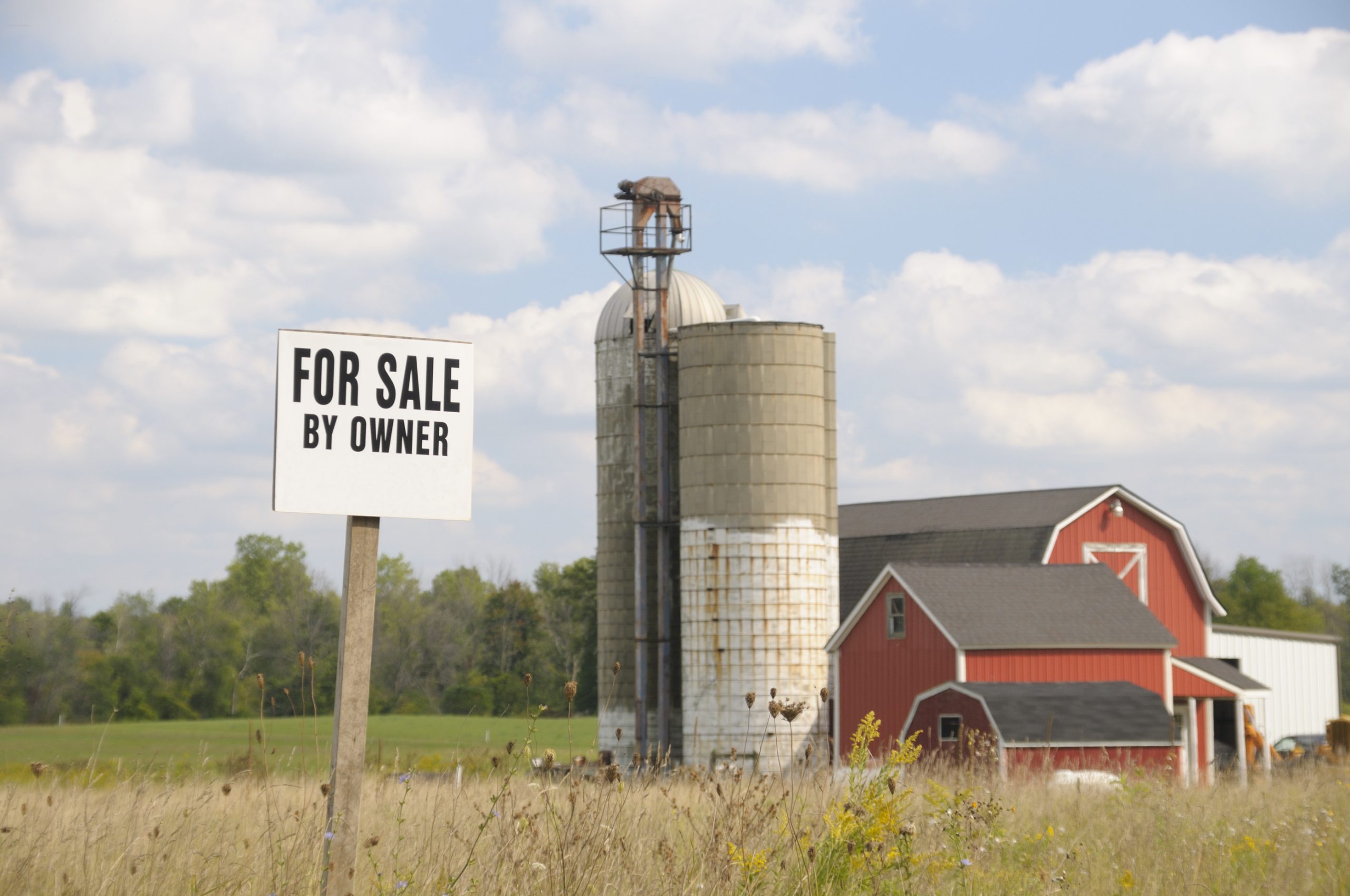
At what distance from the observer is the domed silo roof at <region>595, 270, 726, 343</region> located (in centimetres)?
3931

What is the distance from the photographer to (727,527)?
110 feet

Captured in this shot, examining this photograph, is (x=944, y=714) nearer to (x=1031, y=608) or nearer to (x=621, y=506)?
(x=1031, y=608)

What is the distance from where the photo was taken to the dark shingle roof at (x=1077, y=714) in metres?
26.0

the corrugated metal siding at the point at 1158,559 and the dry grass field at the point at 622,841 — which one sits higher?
the corrugated metal siding at the point at 1158,559

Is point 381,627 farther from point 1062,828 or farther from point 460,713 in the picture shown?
point 1062,828

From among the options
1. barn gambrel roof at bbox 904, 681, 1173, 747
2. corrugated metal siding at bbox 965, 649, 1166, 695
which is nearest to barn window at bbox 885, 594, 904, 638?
corrugated metal siding at bbox 965, 649, 1166, 695

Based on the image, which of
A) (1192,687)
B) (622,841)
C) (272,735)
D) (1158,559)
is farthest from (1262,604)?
(622,841)

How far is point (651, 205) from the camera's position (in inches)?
1515

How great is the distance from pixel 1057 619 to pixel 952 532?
9054 millimetres

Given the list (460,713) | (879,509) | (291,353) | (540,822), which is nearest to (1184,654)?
(879,509)

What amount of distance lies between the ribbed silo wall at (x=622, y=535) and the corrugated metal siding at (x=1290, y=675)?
53.1 ft

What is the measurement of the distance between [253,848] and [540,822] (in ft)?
5.36

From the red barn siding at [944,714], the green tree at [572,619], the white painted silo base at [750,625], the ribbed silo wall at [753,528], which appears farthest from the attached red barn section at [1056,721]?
the green tree at [572,619]

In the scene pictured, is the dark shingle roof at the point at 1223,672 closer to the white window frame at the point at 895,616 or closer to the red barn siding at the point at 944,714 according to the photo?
the white window frame at the point at 895,616
